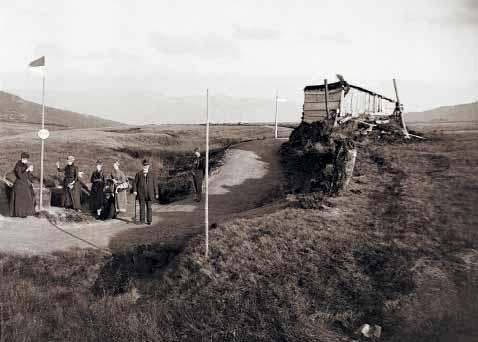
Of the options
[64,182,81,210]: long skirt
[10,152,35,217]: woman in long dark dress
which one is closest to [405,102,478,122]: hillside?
[64,182,81,210]: long skirt

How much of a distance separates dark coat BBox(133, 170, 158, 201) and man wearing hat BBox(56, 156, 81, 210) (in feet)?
8.96

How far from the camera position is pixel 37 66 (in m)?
14.2

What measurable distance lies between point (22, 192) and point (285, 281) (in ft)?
30.5

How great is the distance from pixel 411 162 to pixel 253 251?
9.07 meters

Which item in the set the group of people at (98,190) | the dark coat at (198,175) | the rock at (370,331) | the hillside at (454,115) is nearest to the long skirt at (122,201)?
the group of people at (98,190)

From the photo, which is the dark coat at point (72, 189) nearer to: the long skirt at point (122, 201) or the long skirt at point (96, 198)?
the long skirt at point (96, 198)

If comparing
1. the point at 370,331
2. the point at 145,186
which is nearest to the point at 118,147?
the point at 145,186

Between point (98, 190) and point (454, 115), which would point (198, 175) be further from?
point (454, 115)

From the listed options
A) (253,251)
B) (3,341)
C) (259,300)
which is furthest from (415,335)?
(3,341)

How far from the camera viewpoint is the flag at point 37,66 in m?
14.1

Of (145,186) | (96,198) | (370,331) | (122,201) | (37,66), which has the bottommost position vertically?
(370,331)

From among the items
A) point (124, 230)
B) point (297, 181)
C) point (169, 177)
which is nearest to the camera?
point (124, 230)

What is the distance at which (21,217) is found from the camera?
1278 cm

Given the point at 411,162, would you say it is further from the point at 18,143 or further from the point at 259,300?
the point at 18,143
